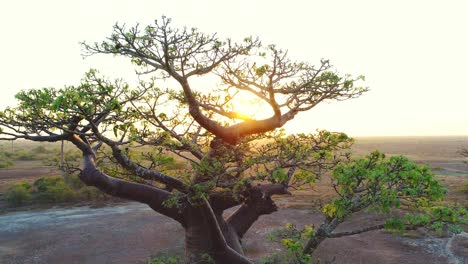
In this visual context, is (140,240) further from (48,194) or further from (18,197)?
(18,197)

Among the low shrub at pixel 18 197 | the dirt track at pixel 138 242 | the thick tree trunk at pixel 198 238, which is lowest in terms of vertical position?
the dirt track at pixel 138 242

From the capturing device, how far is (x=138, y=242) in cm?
1717

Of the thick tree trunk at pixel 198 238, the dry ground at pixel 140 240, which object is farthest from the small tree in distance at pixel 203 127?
the dry ground at pixel 140 240

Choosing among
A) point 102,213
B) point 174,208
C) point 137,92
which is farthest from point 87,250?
point 137,92

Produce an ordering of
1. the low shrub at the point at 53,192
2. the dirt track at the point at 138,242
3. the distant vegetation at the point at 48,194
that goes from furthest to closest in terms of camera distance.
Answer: the low shrub at the point at 53,192, the distant vegetation at the point at 48,194, the dirt track at the point at 138,242

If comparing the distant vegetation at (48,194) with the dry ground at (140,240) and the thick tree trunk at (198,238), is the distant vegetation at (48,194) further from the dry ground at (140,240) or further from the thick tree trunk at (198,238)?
the thick tree trunk at (198,238)

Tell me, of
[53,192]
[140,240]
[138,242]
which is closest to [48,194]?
[53,192]

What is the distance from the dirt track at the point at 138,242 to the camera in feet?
49.1

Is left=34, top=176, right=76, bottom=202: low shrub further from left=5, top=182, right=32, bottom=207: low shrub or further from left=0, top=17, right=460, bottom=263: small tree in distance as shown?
left=0, top=17, right=460, bottom=263: small tree in distance

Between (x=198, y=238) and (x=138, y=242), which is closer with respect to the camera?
(x=198, y=238)

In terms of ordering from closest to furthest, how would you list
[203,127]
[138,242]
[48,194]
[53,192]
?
[203,127] < [138,242] < [48,194] < [53,192]

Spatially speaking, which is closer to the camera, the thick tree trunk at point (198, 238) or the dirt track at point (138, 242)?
the thick tree trunk at point (198, 238)

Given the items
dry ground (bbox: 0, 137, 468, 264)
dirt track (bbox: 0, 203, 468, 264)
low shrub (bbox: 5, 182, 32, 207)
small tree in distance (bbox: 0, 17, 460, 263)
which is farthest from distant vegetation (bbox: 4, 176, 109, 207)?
small tree in distance (bbox: 0, 17, 460, 263)

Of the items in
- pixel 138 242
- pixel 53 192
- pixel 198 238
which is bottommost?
pixel 138 242
